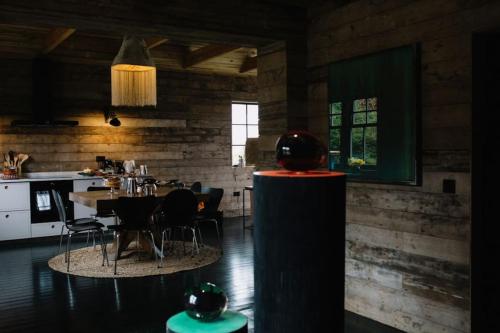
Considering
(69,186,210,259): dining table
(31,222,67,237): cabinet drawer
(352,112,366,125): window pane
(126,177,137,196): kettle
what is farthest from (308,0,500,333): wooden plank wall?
(31,222,67,237): cabinet drawer

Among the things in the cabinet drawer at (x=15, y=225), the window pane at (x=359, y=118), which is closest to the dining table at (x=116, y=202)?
the cabinet drawer at (x=15, y=225)

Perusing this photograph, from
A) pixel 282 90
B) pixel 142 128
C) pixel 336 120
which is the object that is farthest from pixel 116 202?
pixel 142 128

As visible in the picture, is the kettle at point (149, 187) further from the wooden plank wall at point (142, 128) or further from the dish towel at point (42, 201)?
the wooden plank wall at point (142, 128)

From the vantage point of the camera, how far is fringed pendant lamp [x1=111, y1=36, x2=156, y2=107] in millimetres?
4984

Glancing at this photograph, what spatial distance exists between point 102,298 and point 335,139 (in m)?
2.47

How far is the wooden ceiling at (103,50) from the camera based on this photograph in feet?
22.9

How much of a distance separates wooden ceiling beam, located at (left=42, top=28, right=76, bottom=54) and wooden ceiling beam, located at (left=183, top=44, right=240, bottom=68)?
215 cm

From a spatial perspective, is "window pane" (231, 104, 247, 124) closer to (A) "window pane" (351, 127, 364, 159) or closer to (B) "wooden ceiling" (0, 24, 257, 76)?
(B) "wooden ceiling" (0, 24, 257, 76)

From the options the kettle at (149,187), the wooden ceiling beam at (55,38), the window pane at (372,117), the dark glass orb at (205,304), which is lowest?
the dark glass orb at (205,304)

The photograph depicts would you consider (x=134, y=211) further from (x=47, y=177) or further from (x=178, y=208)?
(x=47, y=177)

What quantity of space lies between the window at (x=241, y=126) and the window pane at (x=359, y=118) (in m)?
5.76

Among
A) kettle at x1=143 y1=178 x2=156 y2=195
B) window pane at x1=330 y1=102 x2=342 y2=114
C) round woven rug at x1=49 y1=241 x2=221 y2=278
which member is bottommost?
round woven rug at x1=49 y1=241 x2=221 y2=278

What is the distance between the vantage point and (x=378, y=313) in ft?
12.4

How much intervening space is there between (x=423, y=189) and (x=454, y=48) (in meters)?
0.93
